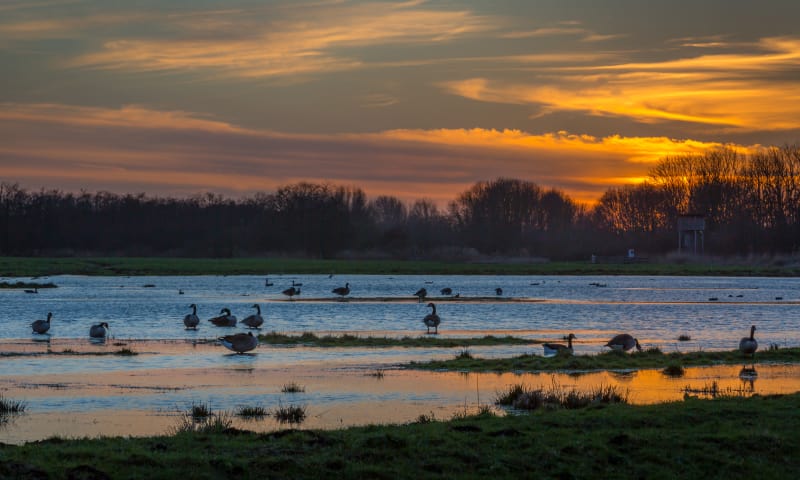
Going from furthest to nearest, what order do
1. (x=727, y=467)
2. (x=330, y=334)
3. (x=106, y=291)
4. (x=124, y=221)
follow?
(x=124, y=221) → (x=106, y=291) → (x=330, y=334) → (x=727, y=467)

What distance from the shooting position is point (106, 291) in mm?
60844

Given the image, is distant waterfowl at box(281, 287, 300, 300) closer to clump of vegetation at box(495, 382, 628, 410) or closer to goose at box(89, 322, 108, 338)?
goose at box(89, 322, 108, 338)

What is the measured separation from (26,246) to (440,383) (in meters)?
120

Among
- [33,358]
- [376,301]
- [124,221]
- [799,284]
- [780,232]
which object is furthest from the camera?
[124,221]

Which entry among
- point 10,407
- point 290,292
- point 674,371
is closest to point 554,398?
point 674,371

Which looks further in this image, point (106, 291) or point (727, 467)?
point (106, 291)

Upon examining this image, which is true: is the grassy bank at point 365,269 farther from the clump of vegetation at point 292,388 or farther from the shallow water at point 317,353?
the clump of vegetation at point 292,388

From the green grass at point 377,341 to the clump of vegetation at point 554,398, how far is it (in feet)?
36.1

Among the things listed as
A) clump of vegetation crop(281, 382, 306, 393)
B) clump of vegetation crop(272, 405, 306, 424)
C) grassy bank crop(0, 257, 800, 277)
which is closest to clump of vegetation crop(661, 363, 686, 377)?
clump of vegetation crop(281, 382, 306, 393)

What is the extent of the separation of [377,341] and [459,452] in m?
17.5

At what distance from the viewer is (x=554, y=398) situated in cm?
1661

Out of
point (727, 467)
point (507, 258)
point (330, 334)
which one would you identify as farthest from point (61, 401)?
point (507, 258)

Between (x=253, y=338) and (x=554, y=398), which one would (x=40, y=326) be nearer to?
(x=253, y=338)

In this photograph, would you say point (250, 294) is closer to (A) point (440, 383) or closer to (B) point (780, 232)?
(A) point (440, 383)
